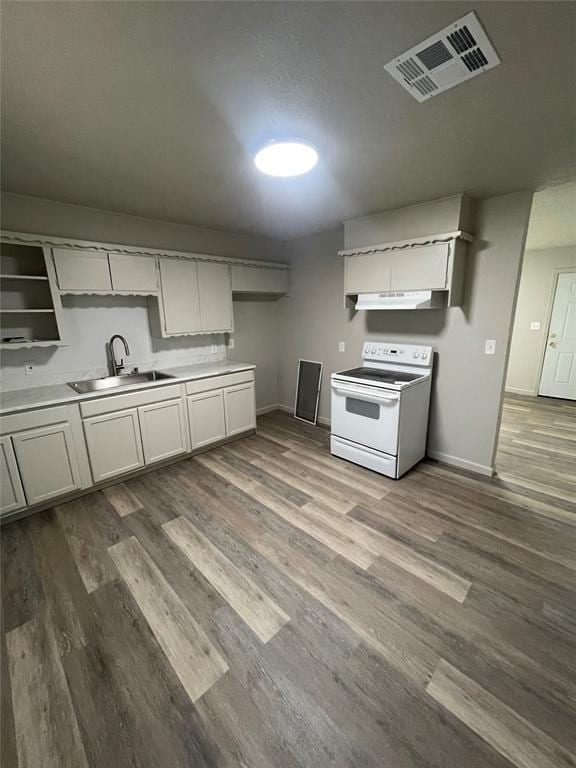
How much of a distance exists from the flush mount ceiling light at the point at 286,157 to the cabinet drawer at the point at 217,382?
214 centimetres

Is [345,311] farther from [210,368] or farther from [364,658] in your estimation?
[364,658]

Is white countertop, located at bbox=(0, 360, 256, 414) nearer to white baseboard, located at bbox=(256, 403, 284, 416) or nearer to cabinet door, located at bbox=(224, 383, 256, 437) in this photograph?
cabinet door, located at bbox=(224, 383, 256, 437)

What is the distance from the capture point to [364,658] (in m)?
1.50

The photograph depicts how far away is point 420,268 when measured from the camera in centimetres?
289

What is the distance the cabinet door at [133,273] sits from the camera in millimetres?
2990

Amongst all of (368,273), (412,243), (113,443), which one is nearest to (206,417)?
(113,443)

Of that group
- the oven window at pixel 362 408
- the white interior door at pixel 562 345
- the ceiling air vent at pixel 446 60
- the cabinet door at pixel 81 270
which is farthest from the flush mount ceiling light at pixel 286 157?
the white interior door at pixel 562 345

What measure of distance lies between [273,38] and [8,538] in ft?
10.8

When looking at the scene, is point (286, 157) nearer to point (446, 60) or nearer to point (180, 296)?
point (446, 60)

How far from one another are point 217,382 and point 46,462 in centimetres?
168

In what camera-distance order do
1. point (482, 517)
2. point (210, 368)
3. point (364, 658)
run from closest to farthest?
point (364, 658)
point (482, 517)
point (210, 368)

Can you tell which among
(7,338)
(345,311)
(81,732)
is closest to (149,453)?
(7,338)

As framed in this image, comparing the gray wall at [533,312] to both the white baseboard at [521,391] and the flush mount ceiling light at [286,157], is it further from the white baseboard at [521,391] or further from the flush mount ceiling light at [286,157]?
the flush mount ceiling light at [286,157]

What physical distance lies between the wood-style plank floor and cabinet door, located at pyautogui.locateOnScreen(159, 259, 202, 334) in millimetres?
1754
